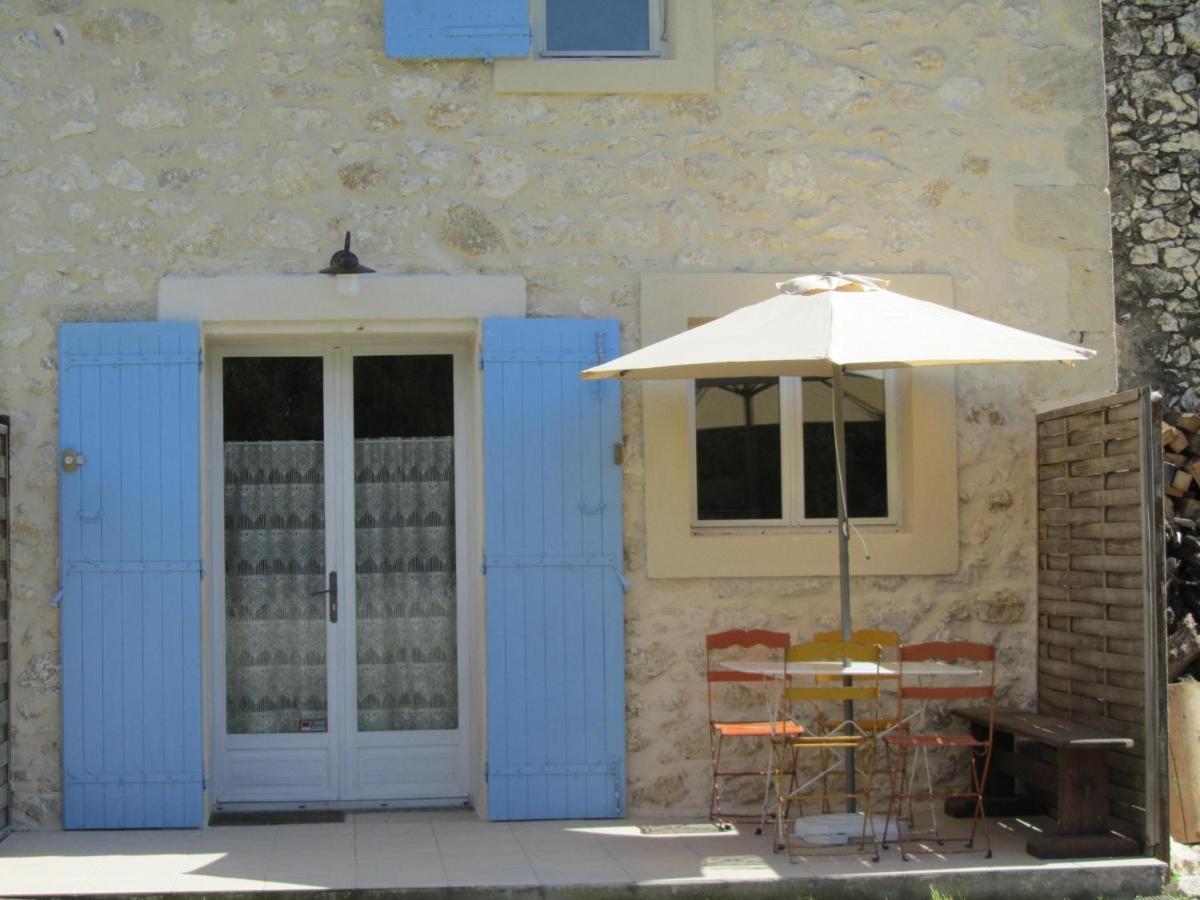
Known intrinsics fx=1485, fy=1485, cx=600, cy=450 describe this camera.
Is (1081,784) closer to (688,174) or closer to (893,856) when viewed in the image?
(893,856)

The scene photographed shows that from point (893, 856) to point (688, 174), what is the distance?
10.0 feet

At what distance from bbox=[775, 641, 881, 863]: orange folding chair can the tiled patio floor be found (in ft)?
0.59

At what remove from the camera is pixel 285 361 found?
6848 mm

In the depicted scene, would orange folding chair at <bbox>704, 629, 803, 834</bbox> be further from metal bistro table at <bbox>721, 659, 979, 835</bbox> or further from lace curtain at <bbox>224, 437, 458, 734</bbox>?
lace curtain at <bbox>224, 437, 458, 734</bbox>

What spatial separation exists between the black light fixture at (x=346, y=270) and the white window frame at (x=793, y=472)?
5.18 ft

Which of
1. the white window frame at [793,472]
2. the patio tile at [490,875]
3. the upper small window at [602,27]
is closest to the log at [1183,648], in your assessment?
the white window frame at [793,472]

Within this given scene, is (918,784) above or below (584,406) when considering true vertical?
below

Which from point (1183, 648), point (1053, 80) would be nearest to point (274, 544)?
point (1053, 80)

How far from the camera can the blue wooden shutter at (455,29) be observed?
21.4ft

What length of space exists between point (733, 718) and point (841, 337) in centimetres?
200

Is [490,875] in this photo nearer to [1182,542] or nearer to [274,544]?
[274,544]

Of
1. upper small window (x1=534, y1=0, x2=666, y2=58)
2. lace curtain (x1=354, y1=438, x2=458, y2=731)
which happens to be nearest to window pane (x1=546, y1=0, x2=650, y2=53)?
upper small window (x1=534, y1=0, x2=666, y2=58)

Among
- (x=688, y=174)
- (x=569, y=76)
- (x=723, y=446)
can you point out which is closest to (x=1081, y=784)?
(x=723, y=446)

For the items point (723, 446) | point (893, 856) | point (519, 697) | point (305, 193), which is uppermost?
point (305, 193)
